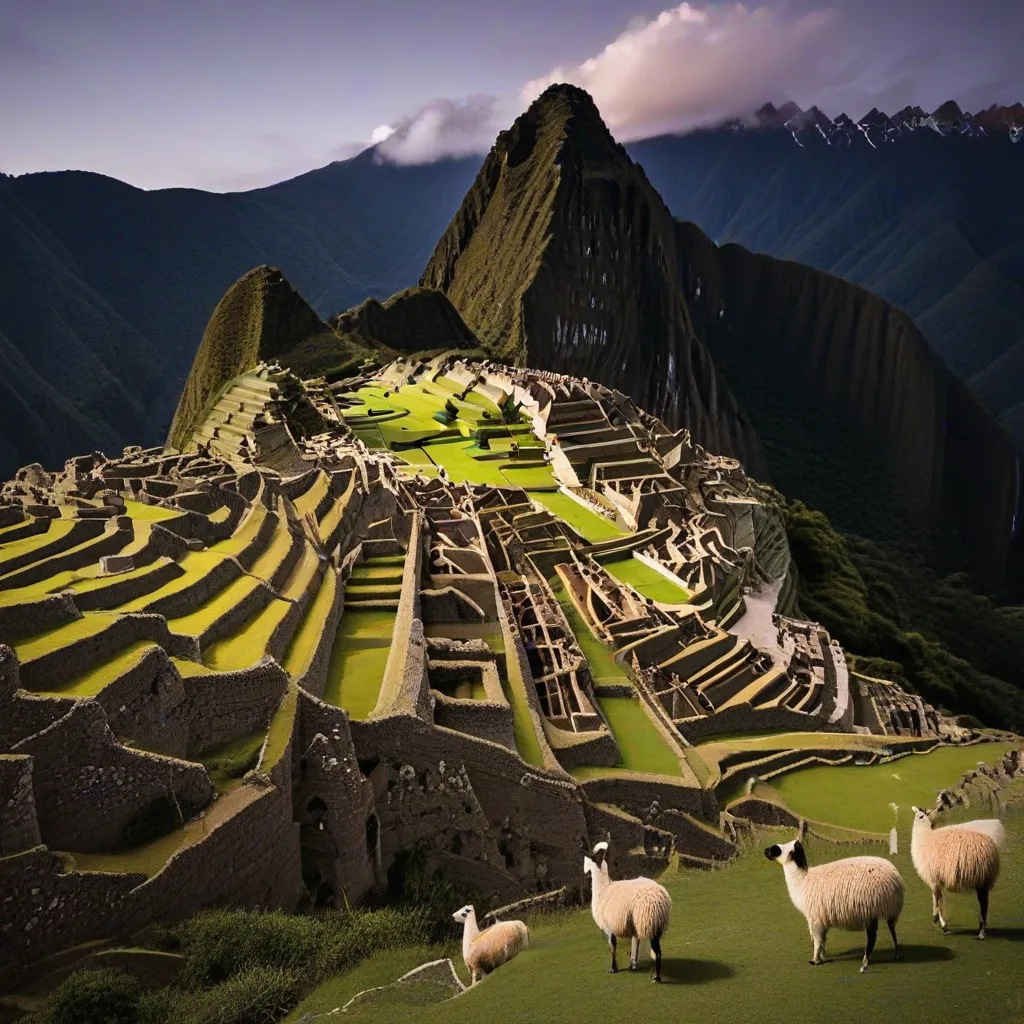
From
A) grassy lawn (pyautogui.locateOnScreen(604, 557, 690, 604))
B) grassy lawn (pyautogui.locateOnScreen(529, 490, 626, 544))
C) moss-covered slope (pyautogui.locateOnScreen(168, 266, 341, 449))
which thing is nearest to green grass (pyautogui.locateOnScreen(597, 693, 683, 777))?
grassy lawn (pyautogui.locateOnScreen(604, 557, 690, 604))

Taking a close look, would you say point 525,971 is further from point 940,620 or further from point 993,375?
point 993,375

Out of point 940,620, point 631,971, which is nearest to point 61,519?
point 631,971

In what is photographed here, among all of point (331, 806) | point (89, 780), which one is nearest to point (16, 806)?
point (89, 780)

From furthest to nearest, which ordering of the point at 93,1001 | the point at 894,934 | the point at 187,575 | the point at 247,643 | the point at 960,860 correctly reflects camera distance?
the point at 187,575 < the point at 247,643 < the point at 93,1001 < the point at 960,860 < the point at 894,934

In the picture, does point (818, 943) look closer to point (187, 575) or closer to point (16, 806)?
point (16, 806)

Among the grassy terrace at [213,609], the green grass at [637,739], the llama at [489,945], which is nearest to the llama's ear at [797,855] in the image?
the llama at [489,945]

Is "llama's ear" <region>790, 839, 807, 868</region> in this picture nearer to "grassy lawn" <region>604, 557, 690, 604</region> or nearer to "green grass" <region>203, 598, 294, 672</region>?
"green grass" <region>203, 598, 294, 672</region>
